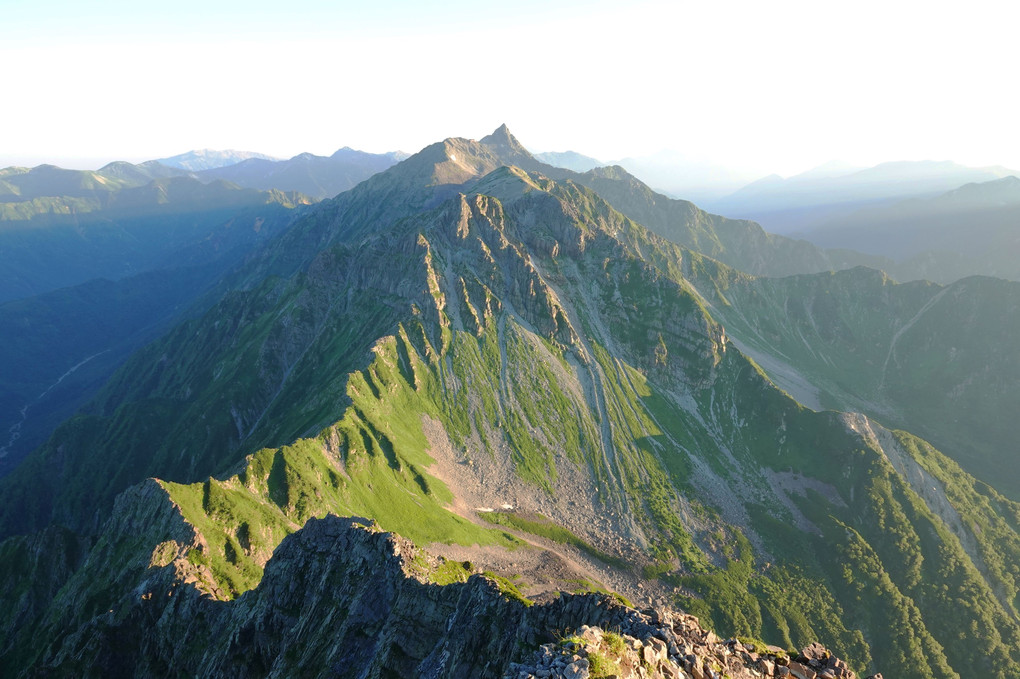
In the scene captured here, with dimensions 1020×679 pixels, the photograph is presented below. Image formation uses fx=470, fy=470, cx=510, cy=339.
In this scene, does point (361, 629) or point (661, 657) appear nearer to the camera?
point (661, 657)

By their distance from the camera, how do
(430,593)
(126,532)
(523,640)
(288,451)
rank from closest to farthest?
1. (523,640)
2. (430,593)
3. (126,532)
4. (288,451)

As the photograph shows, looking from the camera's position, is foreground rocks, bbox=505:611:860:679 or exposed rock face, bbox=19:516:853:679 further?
exposed rock face, bbox=19:516:853:679

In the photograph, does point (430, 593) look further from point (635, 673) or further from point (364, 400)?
point (364, 400)

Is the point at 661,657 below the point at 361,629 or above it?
above

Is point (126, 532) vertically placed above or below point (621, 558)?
above

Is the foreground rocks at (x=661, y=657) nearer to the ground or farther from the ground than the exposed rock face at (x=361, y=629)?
farther from the ground

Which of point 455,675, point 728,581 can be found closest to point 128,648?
point 455,675

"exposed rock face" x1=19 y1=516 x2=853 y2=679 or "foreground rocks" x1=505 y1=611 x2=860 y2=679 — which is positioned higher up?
"foreground rocks" x1=505 y1=611 x2=860 y2=679

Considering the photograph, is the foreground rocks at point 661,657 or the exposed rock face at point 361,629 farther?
the exposed rock face at point 361,629
